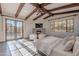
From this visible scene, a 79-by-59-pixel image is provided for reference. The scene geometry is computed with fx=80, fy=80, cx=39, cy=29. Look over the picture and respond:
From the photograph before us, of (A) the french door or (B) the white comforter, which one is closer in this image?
(B) the white comforter

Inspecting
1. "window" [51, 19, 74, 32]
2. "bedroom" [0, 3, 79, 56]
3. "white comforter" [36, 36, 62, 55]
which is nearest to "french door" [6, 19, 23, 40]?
"bedroom" [0, 3, 79, 56]

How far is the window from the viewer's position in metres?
4.48

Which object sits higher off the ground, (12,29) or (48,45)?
(12,29)

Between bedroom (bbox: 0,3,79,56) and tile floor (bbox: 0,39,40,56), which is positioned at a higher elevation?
bedroom (bbox: 0,3,79,56)

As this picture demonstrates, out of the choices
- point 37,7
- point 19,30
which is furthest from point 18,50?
point 19,30

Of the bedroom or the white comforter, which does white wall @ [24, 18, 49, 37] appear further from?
the white comforter

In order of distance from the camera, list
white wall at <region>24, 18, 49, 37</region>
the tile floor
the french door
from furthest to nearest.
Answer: the french door, white wall at <region>24, 18, 49, 37</region>, the tile floor

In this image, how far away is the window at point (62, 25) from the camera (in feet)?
14.7

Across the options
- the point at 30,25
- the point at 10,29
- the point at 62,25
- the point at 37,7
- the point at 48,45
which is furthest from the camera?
the point at 10,29

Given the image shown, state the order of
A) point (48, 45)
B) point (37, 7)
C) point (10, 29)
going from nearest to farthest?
point (48, 45)
point (37, 7)
point (10, 29)

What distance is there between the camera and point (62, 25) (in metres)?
4.79

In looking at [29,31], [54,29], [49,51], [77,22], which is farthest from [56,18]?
[49,51]

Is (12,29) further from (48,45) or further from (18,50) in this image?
(48,45)

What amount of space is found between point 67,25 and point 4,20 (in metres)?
4.72
